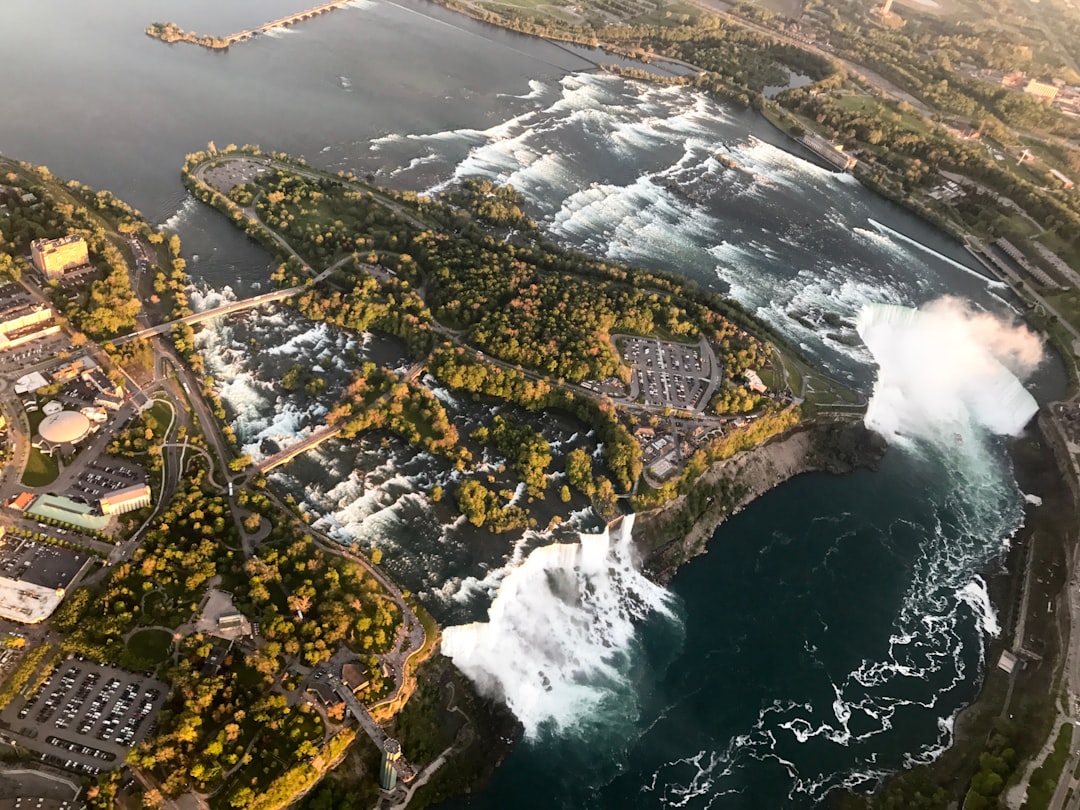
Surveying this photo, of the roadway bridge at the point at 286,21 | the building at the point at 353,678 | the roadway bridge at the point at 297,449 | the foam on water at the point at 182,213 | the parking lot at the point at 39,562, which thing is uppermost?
the roadway bridge at the point at 286,21

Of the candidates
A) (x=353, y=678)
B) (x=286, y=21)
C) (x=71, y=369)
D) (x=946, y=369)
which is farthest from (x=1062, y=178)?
(x=71, y=369)

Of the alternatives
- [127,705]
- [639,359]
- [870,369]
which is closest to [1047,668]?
[870,369]

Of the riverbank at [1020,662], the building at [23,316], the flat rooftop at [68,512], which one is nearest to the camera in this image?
the riverbank at [1020,662]

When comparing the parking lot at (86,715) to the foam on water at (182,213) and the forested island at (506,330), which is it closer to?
the forested island at (506,330)

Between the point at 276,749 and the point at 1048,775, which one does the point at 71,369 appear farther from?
the point at 1048,775

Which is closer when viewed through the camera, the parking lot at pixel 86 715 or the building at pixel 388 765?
the parking lot at pixel 86 715

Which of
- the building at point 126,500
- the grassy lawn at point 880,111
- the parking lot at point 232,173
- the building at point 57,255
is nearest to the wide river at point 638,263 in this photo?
the parking lot at point 232,173

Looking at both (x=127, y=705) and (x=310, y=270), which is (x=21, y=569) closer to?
(x=127, y=705)
